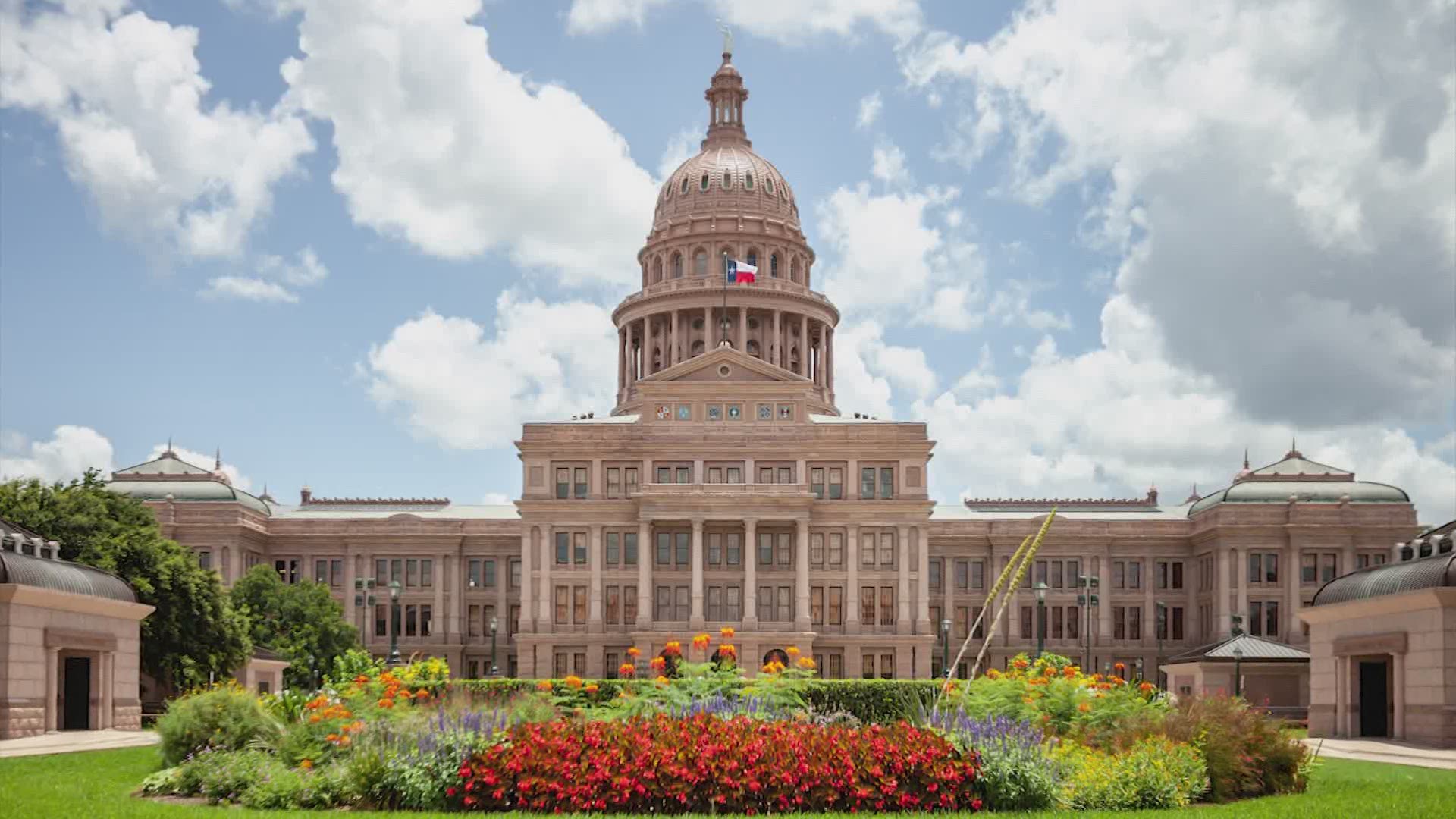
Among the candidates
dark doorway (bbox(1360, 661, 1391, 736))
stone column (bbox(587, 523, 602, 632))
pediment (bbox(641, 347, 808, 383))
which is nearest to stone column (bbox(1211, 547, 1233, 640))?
pediment (bbox(641, 347, 808, 383))

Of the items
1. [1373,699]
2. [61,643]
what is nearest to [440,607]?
[61,643]

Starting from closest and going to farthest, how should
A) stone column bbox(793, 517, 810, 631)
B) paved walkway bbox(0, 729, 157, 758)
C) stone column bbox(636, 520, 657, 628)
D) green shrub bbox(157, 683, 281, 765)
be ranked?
green shrub bbox(157, 683, 281, 765) → paved walkway bbox(0, 729, 157, 758) → stone column bbox(793, 517, 810, 631) → stone column bbox(636, 520, 657, 628)

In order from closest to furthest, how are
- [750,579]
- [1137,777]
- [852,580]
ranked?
[1137,777], [750,579], [852,580]

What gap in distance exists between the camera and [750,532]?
100 metres

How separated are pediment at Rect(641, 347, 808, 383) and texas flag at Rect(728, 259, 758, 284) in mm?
19390

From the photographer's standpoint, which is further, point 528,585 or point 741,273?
point 741,273

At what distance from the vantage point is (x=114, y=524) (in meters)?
63.1

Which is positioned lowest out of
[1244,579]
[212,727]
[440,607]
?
[440,607]

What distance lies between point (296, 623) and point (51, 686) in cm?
4676

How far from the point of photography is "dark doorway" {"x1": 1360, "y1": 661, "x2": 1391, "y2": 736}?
4709 cm

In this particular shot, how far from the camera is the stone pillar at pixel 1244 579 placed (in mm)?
110062

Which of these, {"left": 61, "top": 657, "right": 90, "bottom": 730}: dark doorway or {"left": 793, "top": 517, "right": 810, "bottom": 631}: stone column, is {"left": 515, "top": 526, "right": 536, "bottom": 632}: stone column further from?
{"left": 61, "top": 657, "right": 90, "bottom": 730}: dark doorway

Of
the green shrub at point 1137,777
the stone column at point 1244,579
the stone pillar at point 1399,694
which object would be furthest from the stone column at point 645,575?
the green shrub at point 1137,777

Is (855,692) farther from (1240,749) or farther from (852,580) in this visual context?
(852,580)
